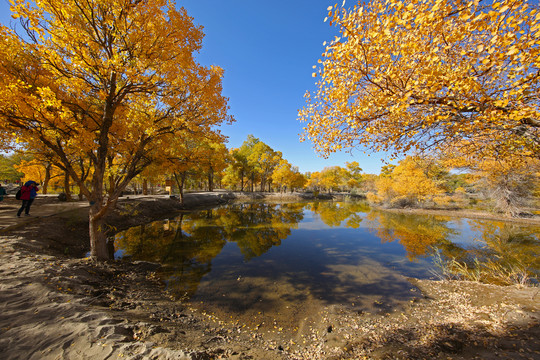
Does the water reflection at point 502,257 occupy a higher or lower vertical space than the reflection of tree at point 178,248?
lower

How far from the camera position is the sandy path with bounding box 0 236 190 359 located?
271 centimetres

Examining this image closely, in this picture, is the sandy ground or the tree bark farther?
the tree bark

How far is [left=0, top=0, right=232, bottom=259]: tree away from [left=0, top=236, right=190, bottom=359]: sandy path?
2974 mm

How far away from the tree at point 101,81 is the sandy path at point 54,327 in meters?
2.97

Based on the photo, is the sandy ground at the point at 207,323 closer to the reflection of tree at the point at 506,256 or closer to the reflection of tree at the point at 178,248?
the reflection of tree at the point at 178,248

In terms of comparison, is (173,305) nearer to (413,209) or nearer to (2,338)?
(2,338)

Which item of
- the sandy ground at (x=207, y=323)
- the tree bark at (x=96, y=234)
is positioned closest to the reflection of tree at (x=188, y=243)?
the sandy ground at (x=207, y=323)

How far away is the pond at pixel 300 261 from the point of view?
590 centimetres

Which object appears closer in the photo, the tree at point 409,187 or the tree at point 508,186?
the tree at point 508,186

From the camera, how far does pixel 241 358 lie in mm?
3320

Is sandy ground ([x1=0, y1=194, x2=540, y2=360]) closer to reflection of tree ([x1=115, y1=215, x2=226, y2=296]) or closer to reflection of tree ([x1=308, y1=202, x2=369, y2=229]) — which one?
reflection of tree ([x1=115, y1=215, x2=226, y2=296])

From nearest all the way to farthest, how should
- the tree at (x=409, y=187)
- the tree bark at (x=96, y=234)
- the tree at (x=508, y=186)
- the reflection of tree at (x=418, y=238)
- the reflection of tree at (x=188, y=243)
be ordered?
the tree bark at (x=96, y=234), the reflection of tree at (x=188, y=243), the reflection of tree at (x=418, y=238), the tree at (x=508, y=186), the tree at (x=409, y=187)

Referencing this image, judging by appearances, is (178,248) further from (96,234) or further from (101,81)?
(101,81)

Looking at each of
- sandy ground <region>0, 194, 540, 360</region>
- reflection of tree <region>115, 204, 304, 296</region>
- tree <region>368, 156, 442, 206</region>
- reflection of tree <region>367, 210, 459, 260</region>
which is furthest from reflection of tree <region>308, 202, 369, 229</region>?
sandy ground <region>0, 194, 540, 360</region>
